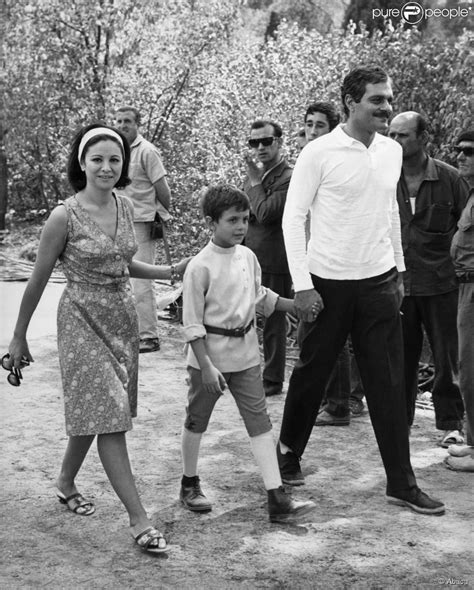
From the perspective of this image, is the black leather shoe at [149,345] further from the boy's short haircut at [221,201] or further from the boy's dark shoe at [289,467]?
the boy's short haircut at [221,201]

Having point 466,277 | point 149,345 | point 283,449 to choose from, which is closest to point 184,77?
point 149,345

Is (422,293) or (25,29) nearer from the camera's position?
(422,293)

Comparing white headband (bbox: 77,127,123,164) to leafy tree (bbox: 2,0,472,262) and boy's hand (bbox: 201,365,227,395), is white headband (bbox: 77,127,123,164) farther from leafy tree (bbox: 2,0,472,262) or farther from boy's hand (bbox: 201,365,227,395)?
leafy tree (bbox: 2,0,472,262)

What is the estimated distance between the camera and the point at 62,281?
12227 mm

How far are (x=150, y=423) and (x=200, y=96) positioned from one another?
9.08 m

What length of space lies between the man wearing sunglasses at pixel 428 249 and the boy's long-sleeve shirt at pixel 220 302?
5.00 ft

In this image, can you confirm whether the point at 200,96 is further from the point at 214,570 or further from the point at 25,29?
the point at 214,570

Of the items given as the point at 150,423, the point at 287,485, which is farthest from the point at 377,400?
the point at 150,423

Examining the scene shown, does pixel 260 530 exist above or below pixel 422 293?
below

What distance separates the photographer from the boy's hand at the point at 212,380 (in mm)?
4500

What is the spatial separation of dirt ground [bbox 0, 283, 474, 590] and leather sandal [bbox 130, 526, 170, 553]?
44 millimetres

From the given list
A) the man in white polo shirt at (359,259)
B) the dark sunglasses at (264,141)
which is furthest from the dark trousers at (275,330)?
the man in white polo shirt at (359,259)

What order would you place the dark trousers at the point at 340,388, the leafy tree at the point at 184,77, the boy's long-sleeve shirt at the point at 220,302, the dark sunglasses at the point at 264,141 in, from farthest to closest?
the leafy tree at the point at 184,77, the dark sunglasses at the point at 264,141, the dark trousers at the point at 340,388, the boy's long-sleeve shirt at the point at 220,302

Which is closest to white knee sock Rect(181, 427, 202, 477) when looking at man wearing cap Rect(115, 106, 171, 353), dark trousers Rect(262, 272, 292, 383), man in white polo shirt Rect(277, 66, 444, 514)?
man in white polo shirt Rect(277, 66, 444, 514)
